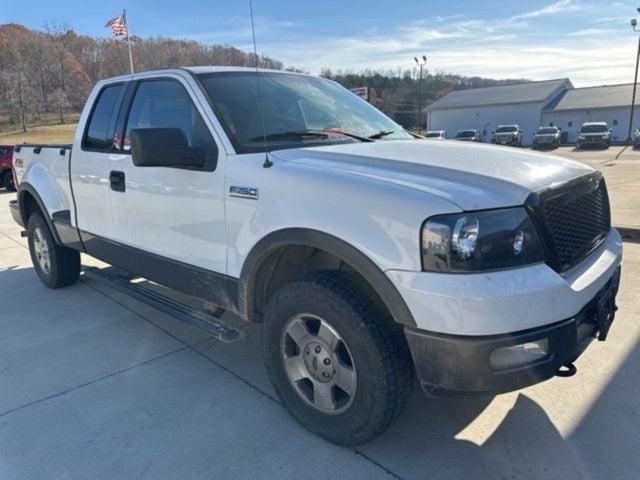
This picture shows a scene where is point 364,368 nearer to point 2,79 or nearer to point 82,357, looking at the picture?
point 82,357

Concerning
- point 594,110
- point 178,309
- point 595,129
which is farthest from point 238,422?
point 594,110

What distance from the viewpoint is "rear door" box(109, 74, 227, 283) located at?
10.0 feet

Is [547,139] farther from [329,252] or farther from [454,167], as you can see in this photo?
[329,252]

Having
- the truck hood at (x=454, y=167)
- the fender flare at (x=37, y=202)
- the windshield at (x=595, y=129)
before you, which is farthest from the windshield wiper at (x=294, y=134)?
the windshield at (x=595, y=129)

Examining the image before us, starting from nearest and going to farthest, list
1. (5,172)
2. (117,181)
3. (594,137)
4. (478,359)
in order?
(478,359) < (117,181) < (5,172) < (594,137)

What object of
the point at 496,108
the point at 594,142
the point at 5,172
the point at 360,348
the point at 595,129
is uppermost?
the point at 496,108

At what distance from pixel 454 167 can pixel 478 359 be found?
0.92 m

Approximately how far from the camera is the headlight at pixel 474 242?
2074mm

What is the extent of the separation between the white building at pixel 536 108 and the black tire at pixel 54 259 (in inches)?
2161

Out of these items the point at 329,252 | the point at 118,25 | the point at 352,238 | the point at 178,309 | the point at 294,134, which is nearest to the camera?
the point at 352,238

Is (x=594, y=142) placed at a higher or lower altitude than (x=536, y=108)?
lower

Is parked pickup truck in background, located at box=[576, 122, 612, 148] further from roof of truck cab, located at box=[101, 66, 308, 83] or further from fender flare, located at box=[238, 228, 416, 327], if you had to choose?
fender flare, located at box=[238, 228, 416, 327]

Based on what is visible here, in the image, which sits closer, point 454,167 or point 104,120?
point 454,167

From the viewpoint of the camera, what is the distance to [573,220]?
99.3 inches
